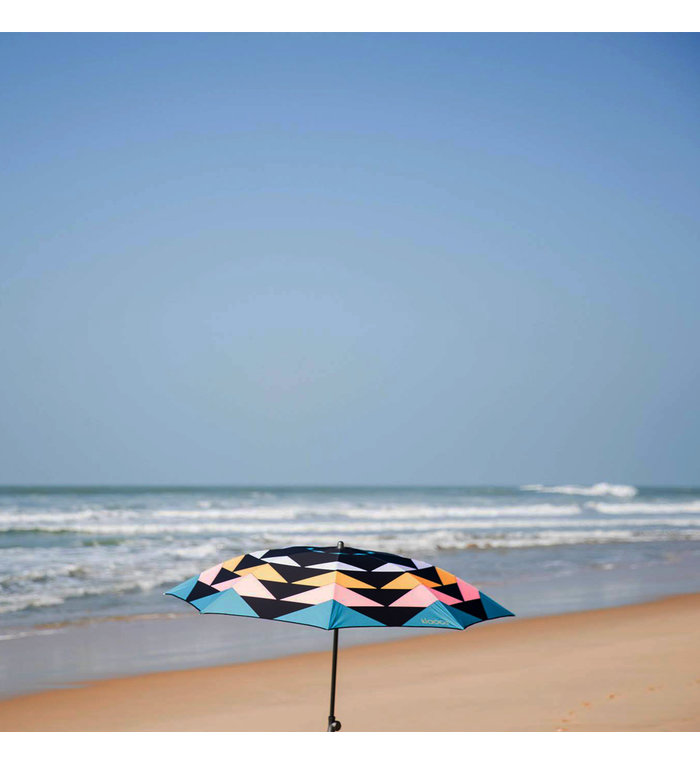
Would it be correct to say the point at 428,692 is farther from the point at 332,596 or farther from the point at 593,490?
Result: the point at 593,490

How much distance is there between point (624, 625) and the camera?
884cm

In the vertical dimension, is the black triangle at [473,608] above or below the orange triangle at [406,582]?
below

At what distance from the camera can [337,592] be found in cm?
300

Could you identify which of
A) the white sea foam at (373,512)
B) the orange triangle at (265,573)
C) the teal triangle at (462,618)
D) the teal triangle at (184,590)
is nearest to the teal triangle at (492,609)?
the teal triangle at (462,618)

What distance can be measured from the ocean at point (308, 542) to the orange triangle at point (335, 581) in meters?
6.09

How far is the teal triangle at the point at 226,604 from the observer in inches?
120

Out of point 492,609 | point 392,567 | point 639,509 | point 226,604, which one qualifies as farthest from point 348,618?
point 639,509

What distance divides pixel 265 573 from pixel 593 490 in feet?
161

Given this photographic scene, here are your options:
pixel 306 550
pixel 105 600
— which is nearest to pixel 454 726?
pixel 306 550

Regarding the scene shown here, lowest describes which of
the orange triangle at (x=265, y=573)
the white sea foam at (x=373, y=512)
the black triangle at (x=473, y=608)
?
the black triangle at (x=473, y=608)

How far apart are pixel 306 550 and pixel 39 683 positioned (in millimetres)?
4197

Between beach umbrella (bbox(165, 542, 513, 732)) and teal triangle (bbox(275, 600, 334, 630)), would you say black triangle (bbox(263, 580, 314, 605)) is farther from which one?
teal triangle (bbox(275, 600, 334, 630))

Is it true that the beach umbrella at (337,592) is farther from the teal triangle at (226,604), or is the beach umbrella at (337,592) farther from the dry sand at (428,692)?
the dry sand at (428,692)

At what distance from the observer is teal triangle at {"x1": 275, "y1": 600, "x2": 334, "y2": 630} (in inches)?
113
